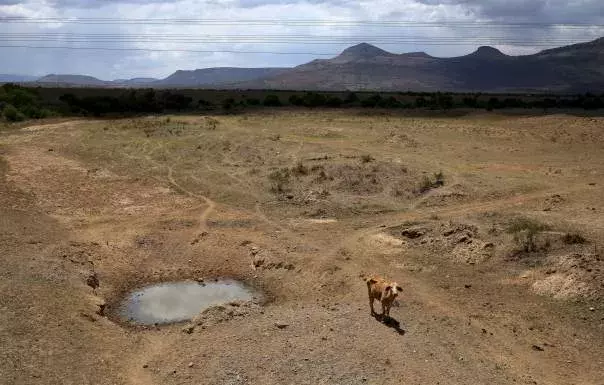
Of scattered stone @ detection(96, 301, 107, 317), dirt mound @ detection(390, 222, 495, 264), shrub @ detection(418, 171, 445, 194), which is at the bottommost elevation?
scattered stone @ detection(96, 301, 107, 317)

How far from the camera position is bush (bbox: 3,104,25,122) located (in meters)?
47.6

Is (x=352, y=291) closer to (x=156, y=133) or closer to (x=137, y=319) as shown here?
(x=137, y=319)

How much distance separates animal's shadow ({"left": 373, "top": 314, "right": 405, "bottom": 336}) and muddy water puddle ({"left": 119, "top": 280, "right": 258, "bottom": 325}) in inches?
167

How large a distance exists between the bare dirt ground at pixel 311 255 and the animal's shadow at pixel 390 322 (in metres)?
0.09

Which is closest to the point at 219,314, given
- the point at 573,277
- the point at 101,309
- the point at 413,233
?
the point at 101,309

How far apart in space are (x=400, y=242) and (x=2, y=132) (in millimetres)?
32196

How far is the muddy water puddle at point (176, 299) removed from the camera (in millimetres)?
15547

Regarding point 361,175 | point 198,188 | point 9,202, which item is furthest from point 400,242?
point 9,202

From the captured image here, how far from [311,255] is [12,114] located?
3837 centimetres

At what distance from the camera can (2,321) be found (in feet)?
43.1

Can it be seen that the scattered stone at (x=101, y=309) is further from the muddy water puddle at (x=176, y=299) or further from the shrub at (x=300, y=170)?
the shrub at (x=300, y=170)

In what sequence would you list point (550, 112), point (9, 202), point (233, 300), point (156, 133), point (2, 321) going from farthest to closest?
1. point (550, 112)
2. point (156, 133)
3. point (9, 202)
4. point (233, 300)
5. point (2, 321)

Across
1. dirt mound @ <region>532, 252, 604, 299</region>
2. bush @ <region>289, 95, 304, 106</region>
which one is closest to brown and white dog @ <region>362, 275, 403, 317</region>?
dirt mound @ <region>532, 252, 604, 299</region>

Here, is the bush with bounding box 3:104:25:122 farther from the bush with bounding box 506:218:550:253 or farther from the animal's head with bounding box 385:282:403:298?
the animal's head with bounding box 385:282:403:298
